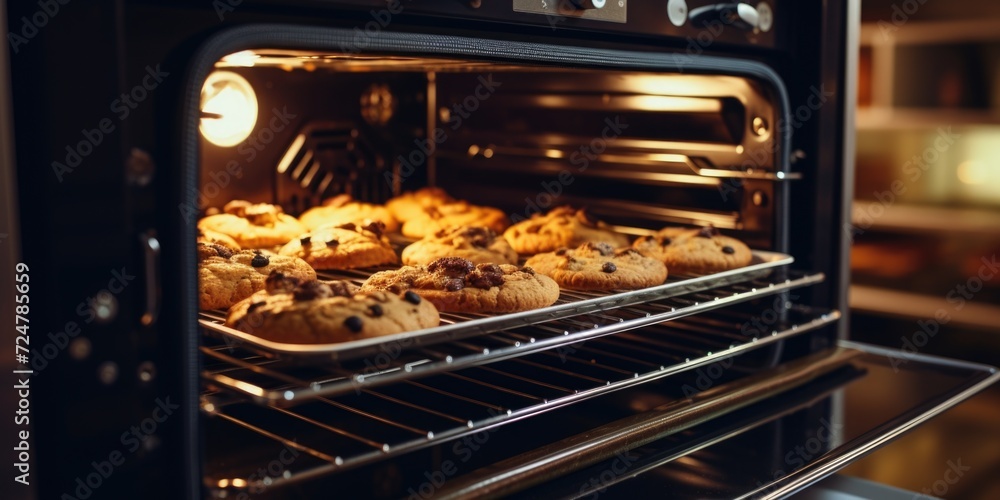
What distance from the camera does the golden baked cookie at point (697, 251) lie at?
1.73 meters

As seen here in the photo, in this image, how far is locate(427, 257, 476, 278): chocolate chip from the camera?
1530 millimetres

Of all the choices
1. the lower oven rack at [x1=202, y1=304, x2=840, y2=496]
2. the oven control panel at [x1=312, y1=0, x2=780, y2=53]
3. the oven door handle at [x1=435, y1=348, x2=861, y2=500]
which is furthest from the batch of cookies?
the oven control panel at [x1=312, y1=0, x2=780, y2=53]

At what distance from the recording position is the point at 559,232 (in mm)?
1959

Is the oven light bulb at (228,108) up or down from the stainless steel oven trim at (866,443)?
up

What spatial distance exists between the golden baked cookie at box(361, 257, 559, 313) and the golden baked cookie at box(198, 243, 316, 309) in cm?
18

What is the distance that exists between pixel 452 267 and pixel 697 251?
496 mm

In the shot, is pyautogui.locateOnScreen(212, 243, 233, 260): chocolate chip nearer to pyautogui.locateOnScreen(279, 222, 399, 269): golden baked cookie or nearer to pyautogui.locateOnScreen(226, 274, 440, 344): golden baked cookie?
pyautogui.locateOnScreen(279, 222, 399, 269): golden baked cookie

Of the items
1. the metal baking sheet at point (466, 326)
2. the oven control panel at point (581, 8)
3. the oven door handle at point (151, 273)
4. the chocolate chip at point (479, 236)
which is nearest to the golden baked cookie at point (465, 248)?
the chocolate chip at point (479, 236)

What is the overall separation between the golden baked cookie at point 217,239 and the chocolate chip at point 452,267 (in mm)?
412

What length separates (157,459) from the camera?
3.02 feet

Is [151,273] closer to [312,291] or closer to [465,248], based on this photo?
[312,291]

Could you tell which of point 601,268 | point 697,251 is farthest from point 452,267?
point 697,251

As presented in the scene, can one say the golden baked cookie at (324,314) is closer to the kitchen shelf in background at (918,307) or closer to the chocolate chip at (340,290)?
the chocolate chip at (340,290)

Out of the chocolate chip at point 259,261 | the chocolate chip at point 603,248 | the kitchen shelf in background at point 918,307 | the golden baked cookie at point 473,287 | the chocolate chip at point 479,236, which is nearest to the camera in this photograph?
the golden baked cookie at point 473,287
